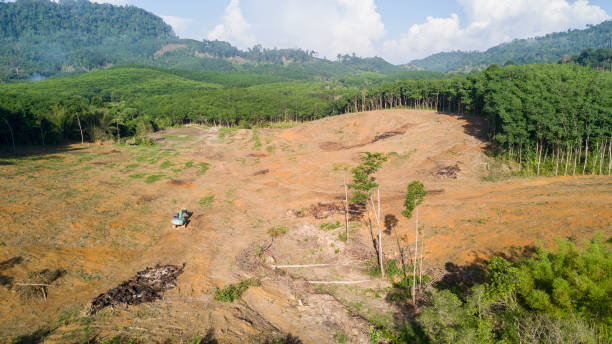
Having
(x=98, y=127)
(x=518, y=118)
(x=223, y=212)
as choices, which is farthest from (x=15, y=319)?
(x=98, y=127)

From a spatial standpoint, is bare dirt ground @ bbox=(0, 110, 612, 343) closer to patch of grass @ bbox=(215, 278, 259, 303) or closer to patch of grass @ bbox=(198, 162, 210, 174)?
patch of grass @ bbox=(215, 278, 259, 303)

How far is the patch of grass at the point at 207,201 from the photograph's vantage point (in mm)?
32375

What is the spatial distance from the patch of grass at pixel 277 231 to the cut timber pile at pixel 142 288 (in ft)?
25.9

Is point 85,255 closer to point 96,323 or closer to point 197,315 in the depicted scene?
point 96,323

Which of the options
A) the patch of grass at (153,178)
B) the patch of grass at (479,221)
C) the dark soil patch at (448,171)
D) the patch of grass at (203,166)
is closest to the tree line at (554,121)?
the dark soil patch at (448,171)

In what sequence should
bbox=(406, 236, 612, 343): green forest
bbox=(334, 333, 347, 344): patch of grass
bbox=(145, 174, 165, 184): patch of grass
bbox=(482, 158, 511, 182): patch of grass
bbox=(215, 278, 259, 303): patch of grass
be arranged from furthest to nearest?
bbox=(145, 174, 165, 184): patch of grass → bbox=(482, 158, 511, 182): patch of grass → bbox=(215, 278, 259, 303): patch of grass → bbox=(334, 333, 347, 344): patch of grass → bbox=(406, 236, 612, 343): green forest

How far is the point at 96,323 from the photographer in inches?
550

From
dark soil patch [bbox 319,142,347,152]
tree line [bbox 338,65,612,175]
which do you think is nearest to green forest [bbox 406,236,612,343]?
tree line [bbox 338,65,612,175]

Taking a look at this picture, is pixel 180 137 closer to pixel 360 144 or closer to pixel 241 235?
pixel 360 144

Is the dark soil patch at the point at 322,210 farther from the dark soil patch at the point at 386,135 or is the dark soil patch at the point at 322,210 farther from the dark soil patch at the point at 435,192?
the dark soil patch at the point at 386,135

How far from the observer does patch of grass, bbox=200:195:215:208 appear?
32375 millimetres

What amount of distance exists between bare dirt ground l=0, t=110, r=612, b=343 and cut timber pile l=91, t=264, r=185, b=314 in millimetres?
525

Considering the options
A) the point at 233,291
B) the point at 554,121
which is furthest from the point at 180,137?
the point at 554,121

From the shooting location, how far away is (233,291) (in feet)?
57.9
